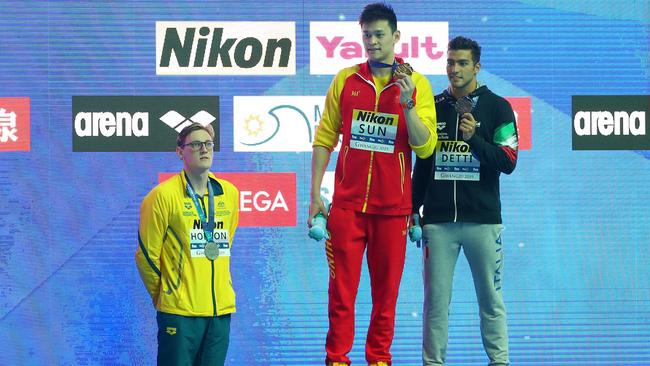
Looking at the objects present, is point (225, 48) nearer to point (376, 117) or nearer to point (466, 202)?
point (376, 117)

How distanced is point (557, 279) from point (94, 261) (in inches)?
99.7

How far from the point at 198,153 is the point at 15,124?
183cm

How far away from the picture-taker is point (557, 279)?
5145 millimetres

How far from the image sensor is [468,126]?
12.0ft

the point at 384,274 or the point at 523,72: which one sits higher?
the point at 523,72

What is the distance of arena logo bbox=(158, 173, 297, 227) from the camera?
5.09m

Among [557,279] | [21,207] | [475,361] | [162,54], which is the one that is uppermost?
[162,54]

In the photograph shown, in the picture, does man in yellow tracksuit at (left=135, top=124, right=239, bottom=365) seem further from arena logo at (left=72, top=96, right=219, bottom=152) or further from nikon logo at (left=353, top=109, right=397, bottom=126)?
arena logo at (left=72, top=96, right=219, bottom=152)

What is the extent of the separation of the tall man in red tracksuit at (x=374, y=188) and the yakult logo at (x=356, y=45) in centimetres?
152

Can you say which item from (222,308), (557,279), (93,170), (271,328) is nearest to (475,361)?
(557,279)

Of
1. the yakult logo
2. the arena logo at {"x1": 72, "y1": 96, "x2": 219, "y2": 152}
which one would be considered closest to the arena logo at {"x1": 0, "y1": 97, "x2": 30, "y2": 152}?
the arena logo at {"x1": 72, "y1": 96, "x2": 219, "y2": 152}

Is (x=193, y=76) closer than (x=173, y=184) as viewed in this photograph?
No

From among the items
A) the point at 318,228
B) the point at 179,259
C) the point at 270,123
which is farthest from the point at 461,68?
the point at 270,123

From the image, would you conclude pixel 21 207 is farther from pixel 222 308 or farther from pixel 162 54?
pixel 222 308
